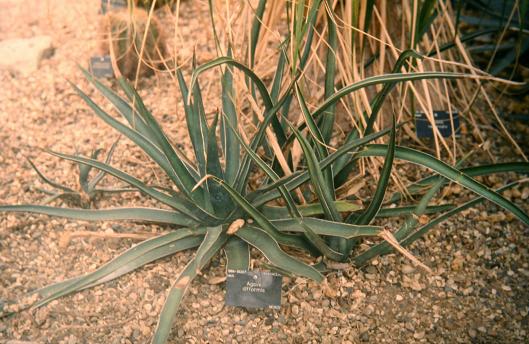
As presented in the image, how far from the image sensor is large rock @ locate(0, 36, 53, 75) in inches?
105

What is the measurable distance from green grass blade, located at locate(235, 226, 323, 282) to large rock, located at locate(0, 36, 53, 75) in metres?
1.47

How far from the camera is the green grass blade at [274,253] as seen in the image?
154 centimetres

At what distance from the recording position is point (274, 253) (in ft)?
5.17

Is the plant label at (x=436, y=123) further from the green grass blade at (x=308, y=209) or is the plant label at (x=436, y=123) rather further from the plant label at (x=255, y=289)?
the plant label at (x=255, y=289)

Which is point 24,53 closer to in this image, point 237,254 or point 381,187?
point 237,254

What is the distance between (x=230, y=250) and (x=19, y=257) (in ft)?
1.96

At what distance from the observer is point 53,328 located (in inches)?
62.6

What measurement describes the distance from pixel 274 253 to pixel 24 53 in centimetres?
165

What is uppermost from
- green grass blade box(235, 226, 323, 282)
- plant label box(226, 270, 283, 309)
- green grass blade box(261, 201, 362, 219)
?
green grass blade box(261, 201, 362, 219)

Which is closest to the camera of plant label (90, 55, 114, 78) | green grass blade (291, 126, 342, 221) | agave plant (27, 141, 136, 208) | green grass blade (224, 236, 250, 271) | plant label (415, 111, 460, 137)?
green grass blade (291, 126, 342, 221)

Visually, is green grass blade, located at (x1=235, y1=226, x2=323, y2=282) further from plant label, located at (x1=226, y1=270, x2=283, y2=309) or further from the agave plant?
the agave plant

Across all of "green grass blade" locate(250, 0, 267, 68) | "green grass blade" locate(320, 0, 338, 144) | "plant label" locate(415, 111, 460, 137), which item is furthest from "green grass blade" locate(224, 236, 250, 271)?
"plant label" locate(415, 111, 460, 137)

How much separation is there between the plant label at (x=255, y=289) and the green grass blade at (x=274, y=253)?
0.14 feet

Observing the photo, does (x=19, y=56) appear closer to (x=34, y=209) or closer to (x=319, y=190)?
(x=34, y=209)
